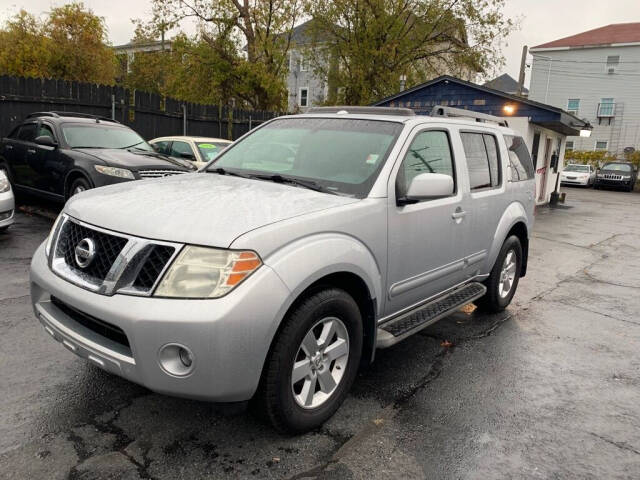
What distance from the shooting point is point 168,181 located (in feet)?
11.6

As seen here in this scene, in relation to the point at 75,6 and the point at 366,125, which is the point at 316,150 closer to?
the point at 366,125

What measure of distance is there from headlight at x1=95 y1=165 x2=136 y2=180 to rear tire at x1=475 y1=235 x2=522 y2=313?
5378mm

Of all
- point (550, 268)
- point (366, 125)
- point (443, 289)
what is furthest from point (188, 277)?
point (550, 268)

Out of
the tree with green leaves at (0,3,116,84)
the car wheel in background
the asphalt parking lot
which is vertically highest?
the tree with green leaves at (0,3,116,84)

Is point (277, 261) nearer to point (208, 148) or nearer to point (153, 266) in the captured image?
point (153, 266)

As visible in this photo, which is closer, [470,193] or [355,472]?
[355,472]

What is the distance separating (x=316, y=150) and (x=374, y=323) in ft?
4.35

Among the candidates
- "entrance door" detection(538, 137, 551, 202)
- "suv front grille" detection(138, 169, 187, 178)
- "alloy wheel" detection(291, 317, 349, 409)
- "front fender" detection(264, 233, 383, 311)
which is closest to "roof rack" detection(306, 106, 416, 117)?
"front fender" detection(264, 233, 383, 311)

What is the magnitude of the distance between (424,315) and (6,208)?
19.0 feet

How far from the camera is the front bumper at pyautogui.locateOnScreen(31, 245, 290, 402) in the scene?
229 centimetres

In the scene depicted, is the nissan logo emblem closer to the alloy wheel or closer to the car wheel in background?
the alloy wheel

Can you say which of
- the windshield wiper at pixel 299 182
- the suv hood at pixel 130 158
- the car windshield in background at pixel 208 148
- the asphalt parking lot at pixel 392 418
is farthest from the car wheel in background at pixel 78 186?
the windshield wiper at pixel 299 182

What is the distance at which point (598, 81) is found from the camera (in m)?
38.7

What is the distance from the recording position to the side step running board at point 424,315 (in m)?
3.29
